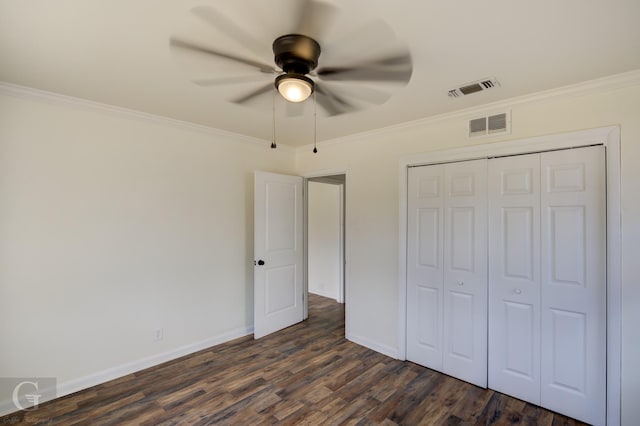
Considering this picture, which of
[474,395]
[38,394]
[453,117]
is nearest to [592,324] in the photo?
[474,395]

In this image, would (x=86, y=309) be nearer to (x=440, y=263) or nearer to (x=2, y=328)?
(x=2, y=328)

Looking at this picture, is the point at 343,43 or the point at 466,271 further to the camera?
the point at 466,271

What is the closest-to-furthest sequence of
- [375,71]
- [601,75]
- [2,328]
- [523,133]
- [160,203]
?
[375,71], [601,75], [2,328], [523,133], [160,203]

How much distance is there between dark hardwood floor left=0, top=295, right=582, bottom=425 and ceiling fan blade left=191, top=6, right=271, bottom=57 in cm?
250

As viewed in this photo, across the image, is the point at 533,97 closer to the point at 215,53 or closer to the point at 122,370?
the point at 215,53

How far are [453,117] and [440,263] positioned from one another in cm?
139

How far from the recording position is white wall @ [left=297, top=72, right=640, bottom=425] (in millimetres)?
2055

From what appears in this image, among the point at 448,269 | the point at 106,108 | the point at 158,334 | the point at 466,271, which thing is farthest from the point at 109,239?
the point at 466,271

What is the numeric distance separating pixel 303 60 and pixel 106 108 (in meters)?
2.12

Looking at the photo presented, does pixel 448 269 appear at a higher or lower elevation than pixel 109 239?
lower

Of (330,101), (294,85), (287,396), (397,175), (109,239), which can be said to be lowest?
(287,396)

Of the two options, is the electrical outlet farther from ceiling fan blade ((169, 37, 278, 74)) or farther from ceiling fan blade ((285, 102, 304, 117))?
ceiling fan blade ((169, 37, 278, 74))

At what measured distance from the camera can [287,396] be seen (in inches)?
100

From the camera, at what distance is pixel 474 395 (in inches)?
102
